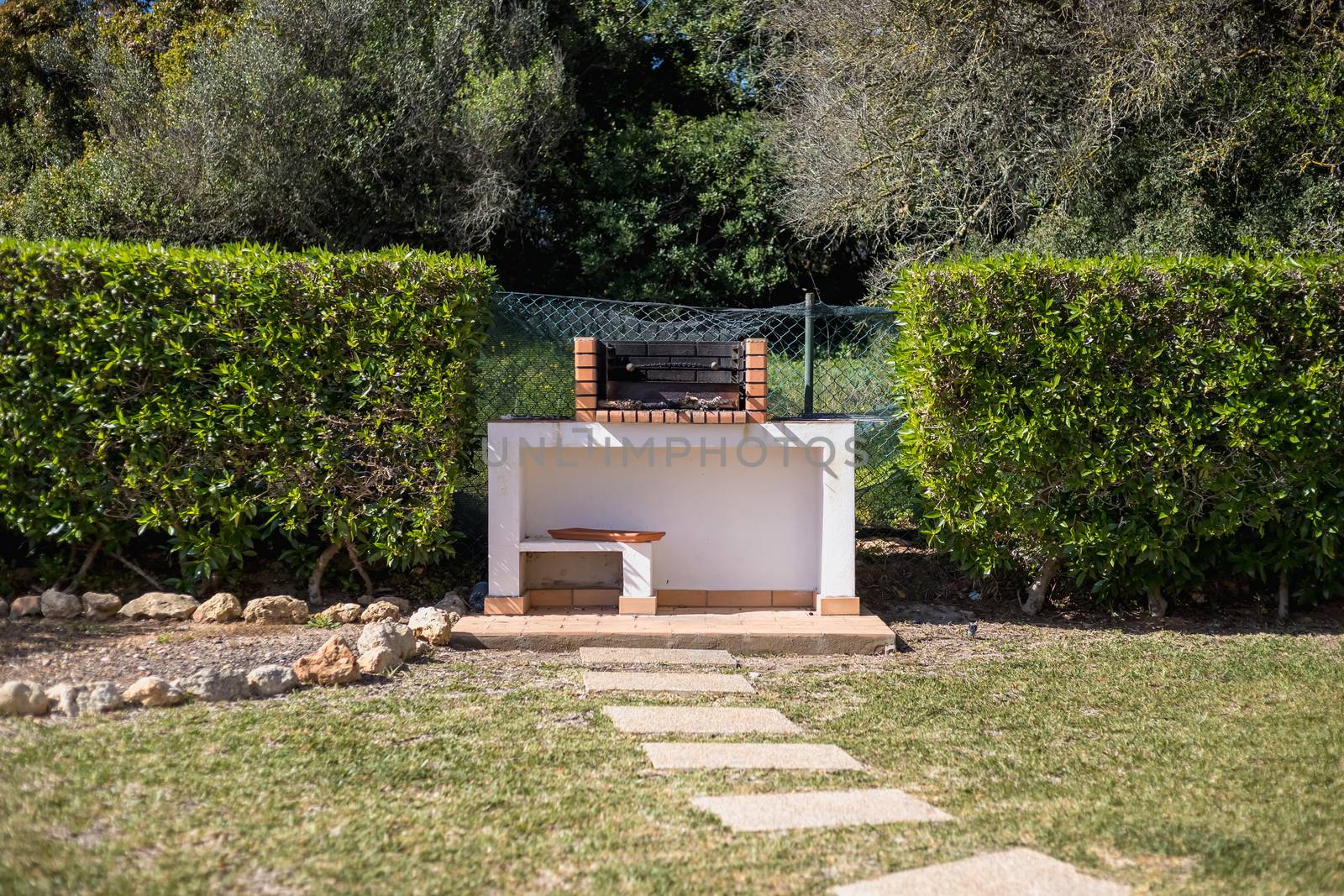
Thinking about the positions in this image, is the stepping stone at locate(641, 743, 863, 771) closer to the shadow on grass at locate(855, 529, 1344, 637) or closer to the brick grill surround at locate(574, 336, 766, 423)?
the brick grill surround at locate(574, 336, 766, 423)

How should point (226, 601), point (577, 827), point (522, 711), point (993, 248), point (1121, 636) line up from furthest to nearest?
point (993, 248), point (1121, 636), point (226, 601), point (522, 711), point (577, 827)

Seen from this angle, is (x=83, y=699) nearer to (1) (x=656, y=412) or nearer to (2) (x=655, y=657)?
(2) (x=655, y=657)

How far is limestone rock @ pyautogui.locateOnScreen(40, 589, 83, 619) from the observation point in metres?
5.70

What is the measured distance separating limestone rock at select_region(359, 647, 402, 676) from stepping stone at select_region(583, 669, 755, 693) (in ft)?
3.09

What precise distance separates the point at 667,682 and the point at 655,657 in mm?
539

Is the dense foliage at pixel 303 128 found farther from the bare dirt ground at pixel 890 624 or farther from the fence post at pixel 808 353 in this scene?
the bare dirt ground at pixel 890 624

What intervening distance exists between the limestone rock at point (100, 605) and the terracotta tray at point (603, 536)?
249 centimetres

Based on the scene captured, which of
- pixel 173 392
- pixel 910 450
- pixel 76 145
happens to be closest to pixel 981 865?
pixel 910 450

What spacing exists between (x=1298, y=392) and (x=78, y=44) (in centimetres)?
1513

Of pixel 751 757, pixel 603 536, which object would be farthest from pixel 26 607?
pixel 751 757

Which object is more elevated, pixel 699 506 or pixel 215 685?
pixel 699 506

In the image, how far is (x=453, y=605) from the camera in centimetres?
623

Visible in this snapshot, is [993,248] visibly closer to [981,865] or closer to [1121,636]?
[1121,636]

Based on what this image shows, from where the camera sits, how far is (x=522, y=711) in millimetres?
4438
